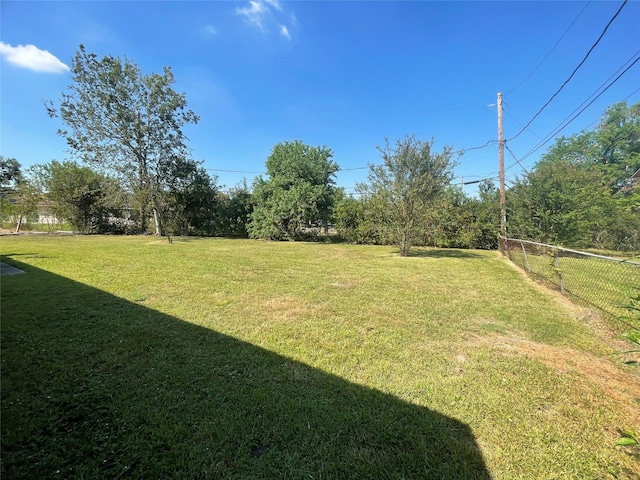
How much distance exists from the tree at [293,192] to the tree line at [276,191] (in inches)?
2.9

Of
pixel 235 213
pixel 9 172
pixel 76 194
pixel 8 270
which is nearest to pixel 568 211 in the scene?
pixel 8 270

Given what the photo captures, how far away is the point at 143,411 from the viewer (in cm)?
196

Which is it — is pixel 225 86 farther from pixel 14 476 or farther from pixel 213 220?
pixel 14 476

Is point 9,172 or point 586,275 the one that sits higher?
point 9,172

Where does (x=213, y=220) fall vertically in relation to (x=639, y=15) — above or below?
below

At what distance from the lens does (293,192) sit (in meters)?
17.5

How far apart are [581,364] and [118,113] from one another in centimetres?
2233

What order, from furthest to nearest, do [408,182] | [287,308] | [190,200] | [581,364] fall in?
[190,200] < [408,182] < [287,308] < [581,364]

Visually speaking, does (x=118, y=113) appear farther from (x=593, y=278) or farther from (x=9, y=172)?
(x=593, y=278)

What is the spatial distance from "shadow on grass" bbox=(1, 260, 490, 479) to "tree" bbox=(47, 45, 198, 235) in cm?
1617

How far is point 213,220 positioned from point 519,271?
1931 centimetres

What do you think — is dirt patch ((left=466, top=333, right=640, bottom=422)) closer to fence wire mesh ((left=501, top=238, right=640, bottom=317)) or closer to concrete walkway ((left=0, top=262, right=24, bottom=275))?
fence wire mesh ((left=501, top=238, right=640, bottom=317))

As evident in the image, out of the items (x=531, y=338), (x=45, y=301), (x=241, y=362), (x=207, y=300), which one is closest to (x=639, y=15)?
(x=531, y=338)

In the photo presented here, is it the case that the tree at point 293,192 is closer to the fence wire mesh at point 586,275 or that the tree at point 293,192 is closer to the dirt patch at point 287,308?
the fence wire mesh at point 586,275
